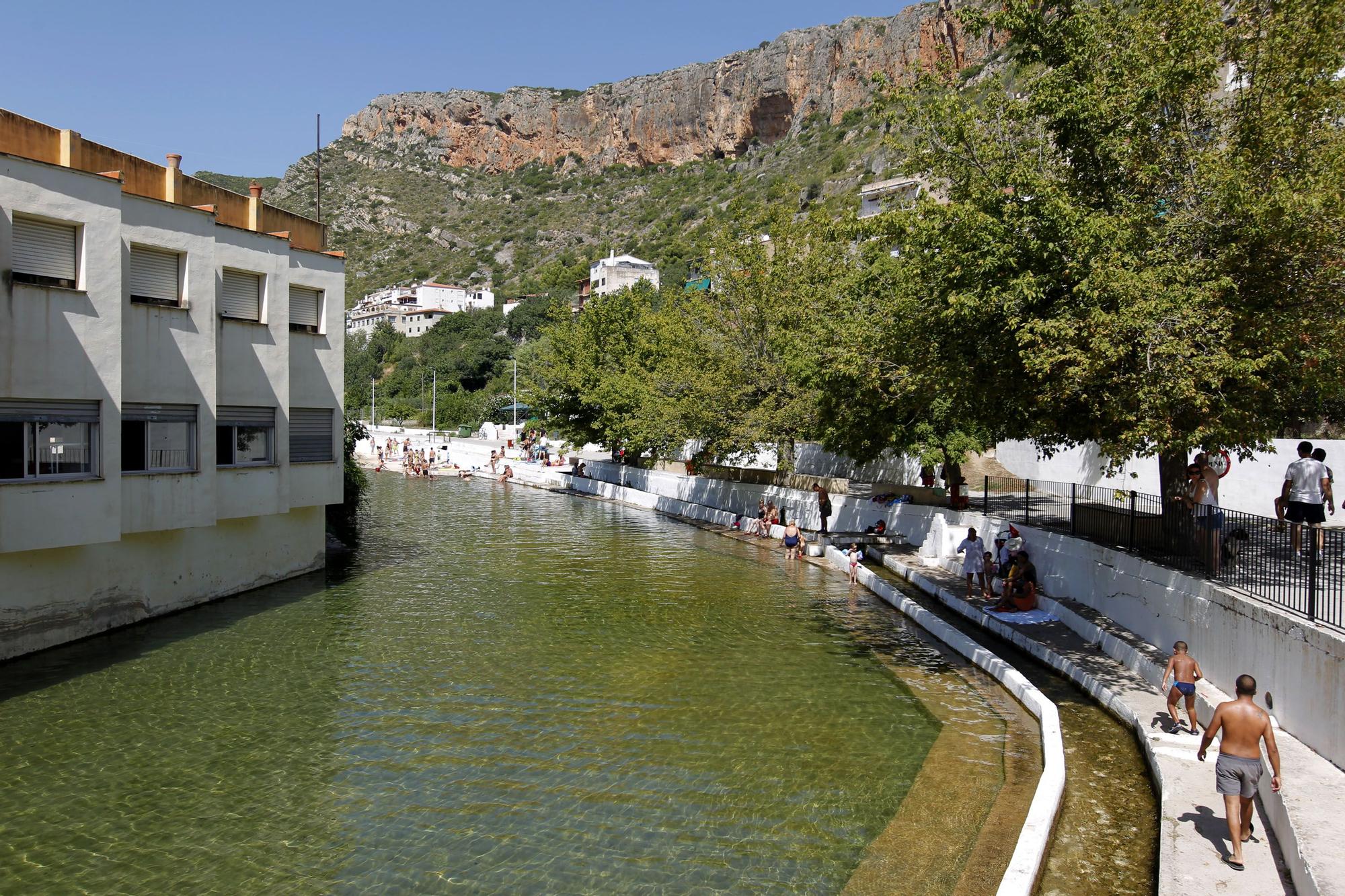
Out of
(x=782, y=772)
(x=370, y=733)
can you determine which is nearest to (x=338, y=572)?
(x=370, y=733)

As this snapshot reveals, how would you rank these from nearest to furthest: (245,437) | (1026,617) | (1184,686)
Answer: (1184,686) → (1026,617) → (245,437)

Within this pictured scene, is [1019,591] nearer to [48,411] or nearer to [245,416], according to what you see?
[245,416]

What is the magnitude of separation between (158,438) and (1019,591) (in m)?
17.2

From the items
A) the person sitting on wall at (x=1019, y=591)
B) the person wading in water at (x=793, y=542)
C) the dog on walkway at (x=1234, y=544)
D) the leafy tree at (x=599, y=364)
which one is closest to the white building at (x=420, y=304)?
the leafy tree at (x=599, y=364)

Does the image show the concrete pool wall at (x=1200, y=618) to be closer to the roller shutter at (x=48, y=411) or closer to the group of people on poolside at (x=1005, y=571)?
the group of people on poolside at (x=1005, y=571)

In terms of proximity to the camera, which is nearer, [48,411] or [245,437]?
[48,411]

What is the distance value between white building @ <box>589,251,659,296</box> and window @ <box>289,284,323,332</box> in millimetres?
110973

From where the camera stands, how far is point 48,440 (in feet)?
50.1

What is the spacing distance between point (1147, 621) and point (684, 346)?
985 inches

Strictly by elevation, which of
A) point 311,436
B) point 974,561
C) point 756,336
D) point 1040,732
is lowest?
point 1040,732

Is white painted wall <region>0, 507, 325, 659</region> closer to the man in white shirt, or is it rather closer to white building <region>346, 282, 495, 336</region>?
the man in white shirt

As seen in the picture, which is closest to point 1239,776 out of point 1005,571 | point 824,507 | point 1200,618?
point 1200,618

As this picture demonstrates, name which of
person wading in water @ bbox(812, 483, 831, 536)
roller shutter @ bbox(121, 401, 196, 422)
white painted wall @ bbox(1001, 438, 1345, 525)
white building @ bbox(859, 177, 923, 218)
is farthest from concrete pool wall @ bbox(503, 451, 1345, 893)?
roller shutter @ bbox(121, 401, 196, 422)

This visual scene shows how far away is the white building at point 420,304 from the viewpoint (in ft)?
522
